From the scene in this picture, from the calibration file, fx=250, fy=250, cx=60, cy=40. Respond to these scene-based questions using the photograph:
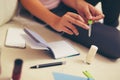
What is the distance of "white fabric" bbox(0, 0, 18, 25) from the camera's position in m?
1.02

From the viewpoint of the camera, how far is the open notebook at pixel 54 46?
899 mm

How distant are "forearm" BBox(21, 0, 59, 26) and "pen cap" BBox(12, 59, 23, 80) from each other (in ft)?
1.18

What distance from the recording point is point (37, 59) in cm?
89

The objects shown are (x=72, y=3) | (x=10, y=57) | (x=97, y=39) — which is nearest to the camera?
(x=10, y=57)

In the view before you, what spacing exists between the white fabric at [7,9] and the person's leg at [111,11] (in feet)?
1.77

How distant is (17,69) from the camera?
0.72 meters

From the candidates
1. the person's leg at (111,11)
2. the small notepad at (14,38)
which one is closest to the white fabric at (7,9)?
the small notepad at (14,38)

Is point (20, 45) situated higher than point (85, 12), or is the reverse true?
point (85, 12)

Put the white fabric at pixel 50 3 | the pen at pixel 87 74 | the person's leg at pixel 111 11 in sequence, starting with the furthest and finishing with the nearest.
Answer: the person's leg at pixel 111 11 → the white fabric at pixel 50 3 → the pen at pixel 87 74

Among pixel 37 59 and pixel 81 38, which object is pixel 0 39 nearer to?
pixel 37 59

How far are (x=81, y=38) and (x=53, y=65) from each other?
0.22 metres

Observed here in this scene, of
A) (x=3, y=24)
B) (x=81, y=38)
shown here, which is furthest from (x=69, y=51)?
(x=3, y=24)

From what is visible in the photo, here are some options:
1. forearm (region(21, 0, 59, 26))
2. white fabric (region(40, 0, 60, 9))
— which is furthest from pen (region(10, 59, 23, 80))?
white fabric (region(40, 0, 60, 9))

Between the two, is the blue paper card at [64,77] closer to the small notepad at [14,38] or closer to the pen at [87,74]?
the pen at [87,74]
